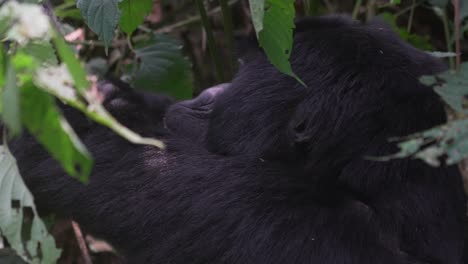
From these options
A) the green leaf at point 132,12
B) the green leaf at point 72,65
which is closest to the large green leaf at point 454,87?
the green leaf at point 72,65

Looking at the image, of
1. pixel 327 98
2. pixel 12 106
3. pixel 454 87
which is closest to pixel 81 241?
pixel 327 98

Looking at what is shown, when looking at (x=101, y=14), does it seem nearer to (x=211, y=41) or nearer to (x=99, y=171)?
(x=99, y=171)

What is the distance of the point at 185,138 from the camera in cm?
192

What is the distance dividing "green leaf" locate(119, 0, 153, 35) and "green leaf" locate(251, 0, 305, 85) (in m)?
0.43

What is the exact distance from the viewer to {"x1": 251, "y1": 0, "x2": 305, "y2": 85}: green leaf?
165 cm

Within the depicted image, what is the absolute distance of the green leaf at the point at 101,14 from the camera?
1.80m

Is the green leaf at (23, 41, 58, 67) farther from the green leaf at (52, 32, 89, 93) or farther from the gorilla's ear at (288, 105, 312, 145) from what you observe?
the gorilla's ear at (288, 105, 312, 145)

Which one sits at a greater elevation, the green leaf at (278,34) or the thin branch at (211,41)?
the green leaf at (278,34)

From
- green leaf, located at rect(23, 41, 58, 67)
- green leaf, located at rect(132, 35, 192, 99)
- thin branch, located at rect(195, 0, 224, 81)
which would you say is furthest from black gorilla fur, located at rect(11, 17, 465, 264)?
green leaf, located at rect(132, 35, 192, 99)

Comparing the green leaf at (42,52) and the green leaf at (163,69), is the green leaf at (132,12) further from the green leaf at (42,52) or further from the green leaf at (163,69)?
the green leaf at (42,52)

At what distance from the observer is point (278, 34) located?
1.71 m

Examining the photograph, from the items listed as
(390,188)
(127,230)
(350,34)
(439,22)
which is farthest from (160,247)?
(439,22)

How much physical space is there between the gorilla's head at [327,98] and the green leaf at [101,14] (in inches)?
14.0

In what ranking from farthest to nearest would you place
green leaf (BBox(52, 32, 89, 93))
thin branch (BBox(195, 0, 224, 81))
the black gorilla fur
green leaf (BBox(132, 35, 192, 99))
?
green leaf (BBox(132, 35, 192, 99)) < thin branch (BBox(195, 0, 224, 81)) < the black gorilla fur < green leaf (BBox(52, 32, 89, 93))
